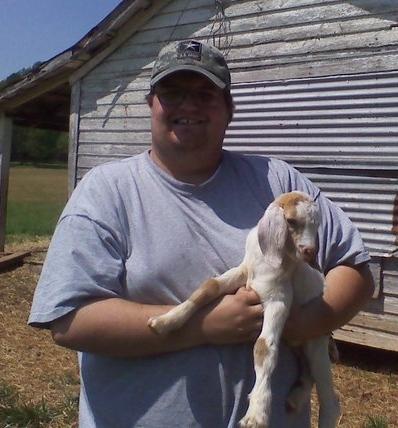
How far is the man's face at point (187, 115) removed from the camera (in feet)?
6.94

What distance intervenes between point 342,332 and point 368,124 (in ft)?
6.28

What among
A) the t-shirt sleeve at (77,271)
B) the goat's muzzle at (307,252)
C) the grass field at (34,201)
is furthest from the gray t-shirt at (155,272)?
the grass field at (34,201)

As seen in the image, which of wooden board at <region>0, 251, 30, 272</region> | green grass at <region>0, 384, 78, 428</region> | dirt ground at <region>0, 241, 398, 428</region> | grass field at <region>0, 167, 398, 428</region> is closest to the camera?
green grass at <region>0, 384, 78, 428</region>

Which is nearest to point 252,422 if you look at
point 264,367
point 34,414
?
point 264,367

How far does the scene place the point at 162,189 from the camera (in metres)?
2.14

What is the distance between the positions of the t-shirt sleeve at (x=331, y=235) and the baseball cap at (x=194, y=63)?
1.21 feet

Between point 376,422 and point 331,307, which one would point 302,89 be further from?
point 331,307

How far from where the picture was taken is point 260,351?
195cm

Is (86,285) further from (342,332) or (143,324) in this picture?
(342,332)

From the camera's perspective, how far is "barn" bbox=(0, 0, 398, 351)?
5918 millimetres

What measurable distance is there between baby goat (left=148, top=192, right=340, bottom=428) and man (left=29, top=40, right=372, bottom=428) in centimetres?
4

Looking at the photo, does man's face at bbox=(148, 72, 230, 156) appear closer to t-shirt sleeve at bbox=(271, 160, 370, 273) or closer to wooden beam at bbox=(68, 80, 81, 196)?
t-shirt sleeve at bbox=(271, 160, 370, 273)

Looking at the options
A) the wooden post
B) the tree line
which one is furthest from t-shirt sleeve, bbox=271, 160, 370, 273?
the tree line

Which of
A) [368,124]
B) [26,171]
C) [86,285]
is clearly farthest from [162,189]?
[26,171]
